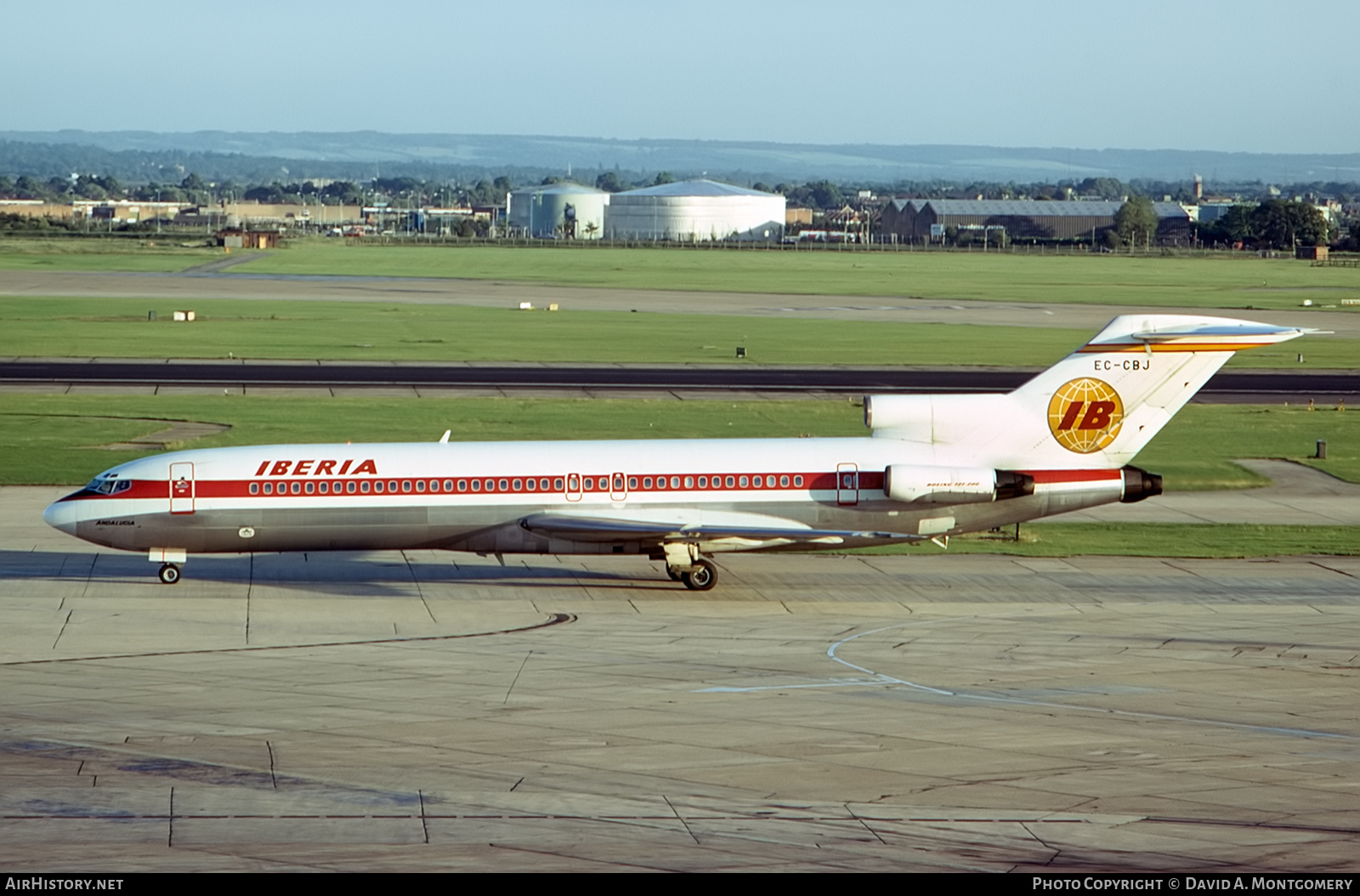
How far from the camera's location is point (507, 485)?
3675 cm

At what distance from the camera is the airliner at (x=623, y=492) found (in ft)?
120

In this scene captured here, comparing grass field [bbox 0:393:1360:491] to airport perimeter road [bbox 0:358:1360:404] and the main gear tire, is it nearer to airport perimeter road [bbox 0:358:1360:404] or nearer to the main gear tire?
airport perimeter road [bbox 0:358:1360:404]

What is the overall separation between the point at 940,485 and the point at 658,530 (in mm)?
6568

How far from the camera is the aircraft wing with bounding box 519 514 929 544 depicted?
118ft

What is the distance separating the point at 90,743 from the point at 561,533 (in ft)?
49.4

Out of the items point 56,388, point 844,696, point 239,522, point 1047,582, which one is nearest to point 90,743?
point 844,696

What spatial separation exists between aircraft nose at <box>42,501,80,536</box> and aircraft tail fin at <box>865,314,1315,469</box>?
61.7 feet

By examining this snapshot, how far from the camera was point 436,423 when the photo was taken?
202 ft

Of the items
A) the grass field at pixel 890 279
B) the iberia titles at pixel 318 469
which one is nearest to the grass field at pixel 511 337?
the grass field at pixel 890 279

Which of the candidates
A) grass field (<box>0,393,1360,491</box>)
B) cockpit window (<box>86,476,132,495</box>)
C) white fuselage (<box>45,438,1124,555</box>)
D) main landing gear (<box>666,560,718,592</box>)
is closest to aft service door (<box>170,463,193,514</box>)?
white fuselage (<box>45,438,1124,555</box>)

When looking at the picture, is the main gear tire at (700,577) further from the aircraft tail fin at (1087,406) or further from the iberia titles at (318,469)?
the iberia titles at (318,469)

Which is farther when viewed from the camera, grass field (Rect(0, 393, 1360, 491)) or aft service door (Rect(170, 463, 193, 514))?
grass field (Rect(0, 393, 1360, 491))

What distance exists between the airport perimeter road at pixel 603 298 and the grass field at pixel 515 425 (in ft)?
164

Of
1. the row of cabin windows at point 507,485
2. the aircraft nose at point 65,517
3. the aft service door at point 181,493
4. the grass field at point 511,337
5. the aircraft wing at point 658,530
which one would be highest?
the row of cabin windows at point 507,485
